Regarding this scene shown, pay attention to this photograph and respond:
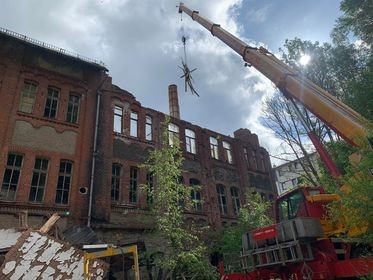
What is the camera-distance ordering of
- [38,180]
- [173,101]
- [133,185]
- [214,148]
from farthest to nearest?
[173,101] → [214,148] → [133,185] → [38,180]

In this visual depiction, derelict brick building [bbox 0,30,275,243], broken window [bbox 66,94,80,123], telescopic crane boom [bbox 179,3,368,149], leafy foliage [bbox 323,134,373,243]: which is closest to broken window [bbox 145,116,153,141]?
derelict brick building [bbox 0,30,275,243]

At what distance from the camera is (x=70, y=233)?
12328 millimetres

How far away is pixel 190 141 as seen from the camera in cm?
2038

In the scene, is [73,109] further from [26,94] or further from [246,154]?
[246,154]

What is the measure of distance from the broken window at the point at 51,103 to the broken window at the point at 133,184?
4.63 m

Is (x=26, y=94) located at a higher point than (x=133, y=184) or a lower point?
higher

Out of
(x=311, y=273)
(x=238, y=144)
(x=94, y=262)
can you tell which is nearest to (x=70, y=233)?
(x=94, y=262)

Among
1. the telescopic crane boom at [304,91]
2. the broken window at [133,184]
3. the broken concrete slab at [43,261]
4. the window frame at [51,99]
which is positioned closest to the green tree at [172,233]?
the broken concrete slab at [43,261]

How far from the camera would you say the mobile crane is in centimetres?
716

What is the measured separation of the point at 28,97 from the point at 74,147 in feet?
10.4

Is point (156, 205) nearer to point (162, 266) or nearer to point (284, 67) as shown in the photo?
point (162, 266)

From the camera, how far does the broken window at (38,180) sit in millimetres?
12820

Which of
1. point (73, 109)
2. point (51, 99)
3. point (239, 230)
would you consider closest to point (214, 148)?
point (239, 230)

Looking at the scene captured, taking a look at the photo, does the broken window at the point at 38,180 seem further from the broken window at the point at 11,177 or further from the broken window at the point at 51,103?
the broken window at the point at 51,103
